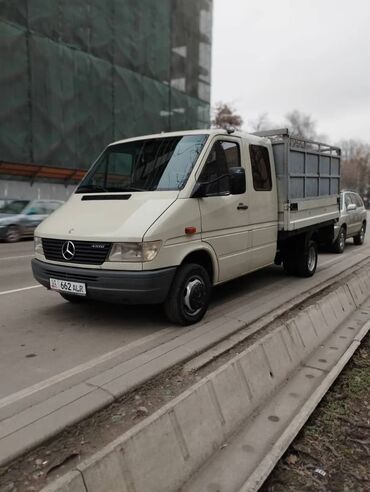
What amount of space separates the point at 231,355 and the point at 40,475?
6.82ft

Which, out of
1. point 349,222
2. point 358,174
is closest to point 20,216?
point 349,222

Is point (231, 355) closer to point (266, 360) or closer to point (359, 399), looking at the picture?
point (266, 360)

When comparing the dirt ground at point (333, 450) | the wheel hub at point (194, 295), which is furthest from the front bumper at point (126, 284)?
the dirt ground at point (333, 450)

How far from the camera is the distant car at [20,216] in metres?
14.8

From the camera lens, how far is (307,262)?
7.87 m

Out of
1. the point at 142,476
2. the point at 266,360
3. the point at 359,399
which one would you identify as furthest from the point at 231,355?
the point at 142,476

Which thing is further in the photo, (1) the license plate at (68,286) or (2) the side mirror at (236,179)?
(2) the side mirror at (236,179)

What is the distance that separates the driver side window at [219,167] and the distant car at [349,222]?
672 centimetres

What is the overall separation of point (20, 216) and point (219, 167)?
11832 mm

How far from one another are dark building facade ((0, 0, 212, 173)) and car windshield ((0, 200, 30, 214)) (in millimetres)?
5620

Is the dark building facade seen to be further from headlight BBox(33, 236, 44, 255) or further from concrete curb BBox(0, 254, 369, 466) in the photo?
concrete curb BBox(0, 254, 369, 466)

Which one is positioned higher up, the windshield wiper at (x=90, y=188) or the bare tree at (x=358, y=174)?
the bare tree at (x=358, y=174)

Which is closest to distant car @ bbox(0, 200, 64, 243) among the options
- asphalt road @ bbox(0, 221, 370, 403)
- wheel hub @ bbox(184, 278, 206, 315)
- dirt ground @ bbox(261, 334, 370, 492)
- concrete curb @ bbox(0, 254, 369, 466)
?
asphalt road @ bbox(0, 221, 370, 403)

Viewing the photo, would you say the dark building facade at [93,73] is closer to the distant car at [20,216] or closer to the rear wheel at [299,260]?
the distant car at [20,216]
